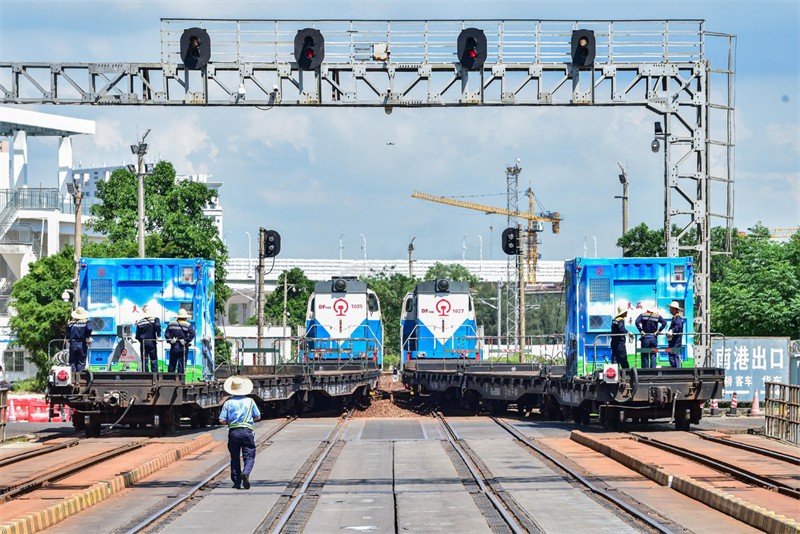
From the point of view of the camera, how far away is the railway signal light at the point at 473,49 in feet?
76.8

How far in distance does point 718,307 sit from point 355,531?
31.0m

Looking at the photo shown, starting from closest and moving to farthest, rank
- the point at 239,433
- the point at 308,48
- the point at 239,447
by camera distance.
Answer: the point at 239,433 < the point at 239,447 < the point at 308,48

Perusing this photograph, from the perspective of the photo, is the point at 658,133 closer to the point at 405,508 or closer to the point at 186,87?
the point at 186,87

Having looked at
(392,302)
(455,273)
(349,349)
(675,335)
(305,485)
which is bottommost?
(305,485)

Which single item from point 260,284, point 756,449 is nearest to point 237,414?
point 756,449

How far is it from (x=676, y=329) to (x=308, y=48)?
10.0 meters

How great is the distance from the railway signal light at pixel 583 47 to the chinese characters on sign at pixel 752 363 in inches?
355

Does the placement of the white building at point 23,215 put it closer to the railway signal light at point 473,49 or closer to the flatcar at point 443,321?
the flatcar at point 443,321

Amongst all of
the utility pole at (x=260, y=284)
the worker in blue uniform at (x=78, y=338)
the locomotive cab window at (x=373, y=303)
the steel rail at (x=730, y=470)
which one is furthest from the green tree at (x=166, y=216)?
the steel rail at (x=730, y=470)

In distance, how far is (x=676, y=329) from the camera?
70.5ft

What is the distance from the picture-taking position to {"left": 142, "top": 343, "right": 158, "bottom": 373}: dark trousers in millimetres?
21688

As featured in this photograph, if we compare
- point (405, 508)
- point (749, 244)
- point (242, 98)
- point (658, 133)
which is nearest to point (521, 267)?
point (749, 244)

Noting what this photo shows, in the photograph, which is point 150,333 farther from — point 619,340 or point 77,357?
point 619,340

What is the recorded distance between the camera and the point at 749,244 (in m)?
41.9
